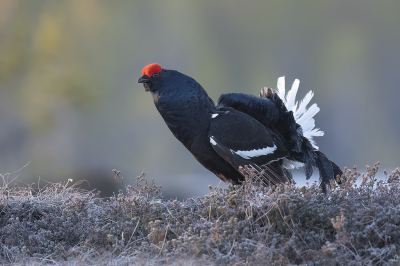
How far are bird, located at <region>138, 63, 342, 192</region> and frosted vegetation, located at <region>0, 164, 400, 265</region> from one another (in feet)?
1.50

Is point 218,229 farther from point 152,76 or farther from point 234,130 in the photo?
point 152,76

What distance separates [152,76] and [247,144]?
3.03ft

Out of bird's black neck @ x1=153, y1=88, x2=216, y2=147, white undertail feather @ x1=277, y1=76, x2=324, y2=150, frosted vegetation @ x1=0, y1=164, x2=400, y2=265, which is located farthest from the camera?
white undertail feather @ x1=277, y1=76, x2=324, y2=150

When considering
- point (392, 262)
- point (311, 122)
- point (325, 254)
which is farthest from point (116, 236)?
point (311, 122)

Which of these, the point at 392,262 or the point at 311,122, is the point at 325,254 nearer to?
the point at 392,262

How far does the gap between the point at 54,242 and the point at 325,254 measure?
1510 mm

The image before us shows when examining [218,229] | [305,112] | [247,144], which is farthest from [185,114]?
[305,112]

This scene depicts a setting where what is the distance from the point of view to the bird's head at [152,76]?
290cm

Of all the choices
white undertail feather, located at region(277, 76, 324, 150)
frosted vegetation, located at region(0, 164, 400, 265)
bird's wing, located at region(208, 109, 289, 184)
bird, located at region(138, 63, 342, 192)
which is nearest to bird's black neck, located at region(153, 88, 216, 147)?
bird, located at region(138, 63, 342, 192)

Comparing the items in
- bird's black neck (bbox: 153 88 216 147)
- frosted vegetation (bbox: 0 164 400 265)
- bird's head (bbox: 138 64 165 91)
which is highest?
bird's head (bbox: 138 64 165 91)

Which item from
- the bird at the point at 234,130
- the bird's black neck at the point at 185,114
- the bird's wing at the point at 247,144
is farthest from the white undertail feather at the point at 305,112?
the bird's black neck at the point at 185,114

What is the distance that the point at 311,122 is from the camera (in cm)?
352

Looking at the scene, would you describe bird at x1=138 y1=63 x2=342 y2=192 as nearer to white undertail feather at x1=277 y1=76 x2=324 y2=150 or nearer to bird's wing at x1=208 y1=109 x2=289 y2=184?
bird's wing at x1=208 y1=109 x2=289 y2=184

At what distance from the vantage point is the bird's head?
2899 millimetres
